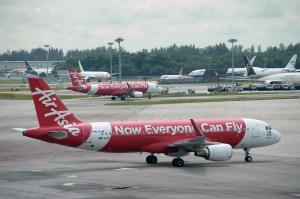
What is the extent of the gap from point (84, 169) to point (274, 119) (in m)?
40.5

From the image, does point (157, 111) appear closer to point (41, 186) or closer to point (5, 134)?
point (5, 134)

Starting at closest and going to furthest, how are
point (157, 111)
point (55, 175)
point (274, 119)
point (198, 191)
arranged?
point (198, 191), point (55, 175), point (274, 119), point (157, 111)

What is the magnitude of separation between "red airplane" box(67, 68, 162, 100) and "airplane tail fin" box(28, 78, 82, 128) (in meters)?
85.0

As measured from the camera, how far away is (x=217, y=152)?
45.8 metres

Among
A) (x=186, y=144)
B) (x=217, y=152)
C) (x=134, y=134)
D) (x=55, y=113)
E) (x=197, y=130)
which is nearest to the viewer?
(x=217, y=152)

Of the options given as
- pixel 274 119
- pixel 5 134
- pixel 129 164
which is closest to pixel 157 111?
pixel 274 119

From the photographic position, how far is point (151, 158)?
1927 inches

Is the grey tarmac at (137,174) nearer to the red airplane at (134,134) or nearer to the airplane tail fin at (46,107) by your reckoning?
the red airplane at (134,134)

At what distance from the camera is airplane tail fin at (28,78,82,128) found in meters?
45.8

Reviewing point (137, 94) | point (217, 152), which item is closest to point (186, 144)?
point (217, 152)

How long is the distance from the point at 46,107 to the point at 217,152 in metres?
12.2

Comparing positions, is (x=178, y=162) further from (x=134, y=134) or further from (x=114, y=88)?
(x=114, y=88)

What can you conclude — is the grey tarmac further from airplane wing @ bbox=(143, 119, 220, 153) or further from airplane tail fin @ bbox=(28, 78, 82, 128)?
airplane tail fin @ bbox=(28, 78, 82, 128)

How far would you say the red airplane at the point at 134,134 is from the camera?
45.8 meters
